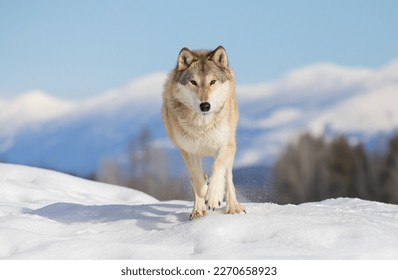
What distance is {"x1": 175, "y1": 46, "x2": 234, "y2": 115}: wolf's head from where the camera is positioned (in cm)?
953

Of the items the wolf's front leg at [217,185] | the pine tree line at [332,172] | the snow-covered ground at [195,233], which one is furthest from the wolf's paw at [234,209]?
the pine tree line at [332,172]

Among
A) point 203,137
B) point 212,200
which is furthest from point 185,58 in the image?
point 212,200

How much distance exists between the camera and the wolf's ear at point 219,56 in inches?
392

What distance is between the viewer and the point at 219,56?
32.8 feet

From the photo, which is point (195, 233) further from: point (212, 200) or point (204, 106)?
point (204, 106)

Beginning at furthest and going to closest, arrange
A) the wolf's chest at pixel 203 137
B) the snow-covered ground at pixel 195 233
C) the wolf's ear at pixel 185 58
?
the wolf's ear at pixel 185 58 < the wolf's chest at pixel 203 137 < the snow-covered ground at pixel 195 233

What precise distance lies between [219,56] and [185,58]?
0.50 meters

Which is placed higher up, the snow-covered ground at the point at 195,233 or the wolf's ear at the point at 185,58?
the wolf's ear at the point at 185,58

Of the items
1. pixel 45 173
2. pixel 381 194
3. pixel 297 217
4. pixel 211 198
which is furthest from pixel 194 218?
pixel 381 194

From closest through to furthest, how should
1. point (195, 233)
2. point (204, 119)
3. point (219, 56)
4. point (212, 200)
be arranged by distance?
point (195, 233), point (212, 200), point (204, 119), point (219, 56)

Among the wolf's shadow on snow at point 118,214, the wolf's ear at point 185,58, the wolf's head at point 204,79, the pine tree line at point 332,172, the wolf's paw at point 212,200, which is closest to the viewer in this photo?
the wolf's paw at point 212,200

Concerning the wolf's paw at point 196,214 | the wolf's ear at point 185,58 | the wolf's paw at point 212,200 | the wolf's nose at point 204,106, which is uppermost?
the wolf's ear at point 185,58

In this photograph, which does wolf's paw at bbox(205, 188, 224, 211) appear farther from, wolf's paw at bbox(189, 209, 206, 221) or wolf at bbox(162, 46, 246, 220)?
wolf's paw at bbox(189, 209, 206, 221)

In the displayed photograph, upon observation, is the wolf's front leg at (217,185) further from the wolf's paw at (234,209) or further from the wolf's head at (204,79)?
the wolf's head at (204,79)
